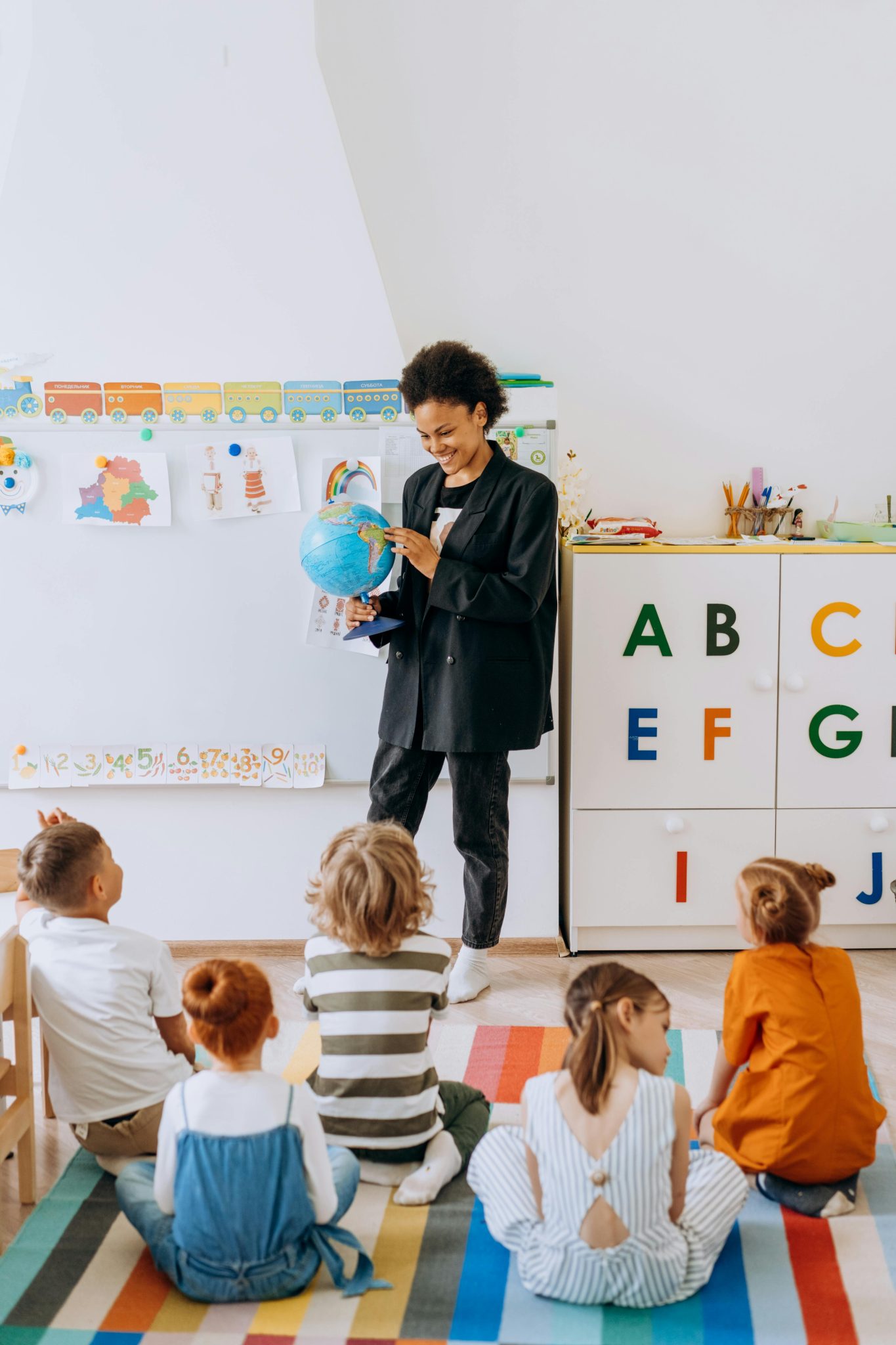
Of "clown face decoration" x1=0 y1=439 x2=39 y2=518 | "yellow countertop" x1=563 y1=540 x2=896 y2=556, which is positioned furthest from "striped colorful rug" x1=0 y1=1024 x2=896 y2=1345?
"clown face decoration" x1=0 y1=439 x2=39 y2=518

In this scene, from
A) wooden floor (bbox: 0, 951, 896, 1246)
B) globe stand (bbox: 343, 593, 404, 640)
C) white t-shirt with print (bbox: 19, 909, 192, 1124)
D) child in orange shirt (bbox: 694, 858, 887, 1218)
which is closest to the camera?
child in orange shirt (bbox: 694, 858, 887, 1218)

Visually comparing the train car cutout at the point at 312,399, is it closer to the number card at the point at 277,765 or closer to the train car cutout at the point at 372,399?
the train car cutout at the point at 372,399

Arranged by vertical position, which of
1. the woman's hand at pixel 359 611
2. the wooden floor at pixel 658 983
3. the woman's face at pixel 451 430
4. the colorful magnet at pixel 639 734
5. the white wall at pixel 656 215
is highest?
the white wall at pixel 656 215

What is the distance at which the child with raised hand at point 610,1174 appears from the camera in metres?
1.44

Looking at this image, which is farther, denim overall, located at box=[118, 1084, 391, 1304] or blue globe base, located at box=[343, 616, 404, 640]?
blue globe base, located at box=[343, 616, 404, 640]

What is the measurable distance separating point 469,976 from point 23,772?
3.91 ft

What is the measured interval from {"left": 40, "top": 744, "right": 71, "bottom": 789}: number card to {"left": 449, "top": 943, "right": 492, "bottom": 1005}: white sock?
3.47 ft

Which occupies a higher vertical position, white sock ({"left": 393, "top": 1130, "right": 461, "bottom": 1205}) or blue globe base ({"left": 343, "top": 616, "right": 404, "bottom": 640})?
blue globe base ({"left": 343, "top": 616, "right": 404, "bottom": 640})

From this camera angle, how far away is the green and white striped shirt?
1.72 metres

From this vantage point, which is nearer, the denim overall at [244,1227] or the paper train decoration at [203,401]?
the denim overall at [244,1227]

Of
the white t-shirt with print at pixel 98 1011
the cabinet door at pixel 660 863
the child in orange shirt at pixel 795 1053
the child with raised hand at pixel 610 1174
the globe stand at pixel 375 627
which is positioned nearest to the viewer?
the child with raised hand at pixel 610 1174

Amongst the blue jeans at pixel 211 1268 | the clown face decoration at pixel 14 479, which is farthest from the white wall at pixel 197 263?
the blue jeans at pixel 211 1268

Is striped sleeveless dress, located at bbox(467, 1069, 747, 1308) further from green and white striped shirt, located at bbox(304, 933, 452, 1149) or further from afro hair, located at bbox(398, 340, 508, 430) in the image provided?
afro hair, located at bbox(398, 340, 508, 430)

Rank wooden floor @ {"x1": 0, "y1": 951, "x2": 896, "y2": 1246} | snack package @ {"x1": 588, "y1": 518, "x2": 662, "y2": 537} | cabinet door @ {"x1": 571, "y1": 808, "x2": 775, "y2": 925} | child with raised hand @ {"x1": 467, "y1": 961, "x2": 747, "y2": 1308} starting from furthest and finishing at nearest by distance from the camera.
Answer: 1. snack package @ {"x1": 588, "y1": 518, "x2": 662, "y2": 537}
2. cabinet door @ {"x1": 571, "y1": 808, "x2": 775, "y2": 925}
3. wooden floor @ {"x1": 0, "y1": 951, "x2": 896, "y2": 1246}
4. child with raised hand @ {"x1": 467, "y1": 961, "x2": 747, "y2": 1308}
